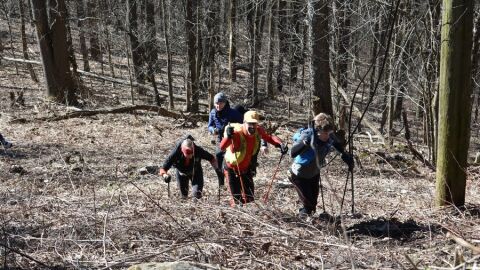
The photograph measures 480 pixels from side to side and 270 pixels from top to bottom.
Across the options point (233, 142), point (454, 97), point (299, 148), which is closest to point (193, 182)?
point (233, 142)

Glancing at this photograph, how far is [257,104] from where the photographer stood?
69.7 feet

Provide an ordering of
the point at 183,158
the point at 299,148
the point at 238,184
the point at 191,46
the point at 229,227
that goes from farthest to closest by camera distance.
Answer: the point at 191,46 < the point at 183,158 < the point at 238,184 < the point at 299,148 < the point at 229,227

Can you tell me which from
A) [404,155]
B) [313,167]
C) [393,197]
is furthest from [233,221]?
[404,155]

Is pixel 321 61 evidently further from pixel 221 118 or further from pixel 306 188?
pixel 306 188

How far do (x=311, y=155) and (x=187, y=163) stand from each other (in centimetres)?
216

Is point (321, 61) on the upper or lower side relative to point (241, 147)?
upper

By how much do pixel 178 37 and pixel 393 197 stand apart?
18.1 meters

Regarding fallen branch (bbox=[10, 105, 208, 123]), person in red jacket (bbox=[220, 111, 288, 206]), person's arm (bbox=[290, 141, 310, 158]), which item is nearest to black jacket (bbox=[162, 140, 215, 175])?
person in red jacket (bbox=[220, 111, 288, 206])

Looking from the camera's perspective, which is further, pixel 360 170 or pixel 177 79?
pixel 177 79

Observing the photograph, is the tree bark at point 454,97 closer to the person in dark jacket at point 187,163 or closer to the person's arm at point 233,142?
the person's arm at point 233,142

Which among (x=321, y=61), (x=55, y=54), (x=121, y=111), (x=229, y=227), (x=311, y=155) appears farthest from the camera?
(x=55, y=54)

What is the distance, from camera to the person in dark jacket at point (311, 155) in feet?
18.9

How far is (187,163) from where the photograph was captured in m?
7.42

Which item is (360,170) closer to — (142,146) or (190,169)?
(190,169)
